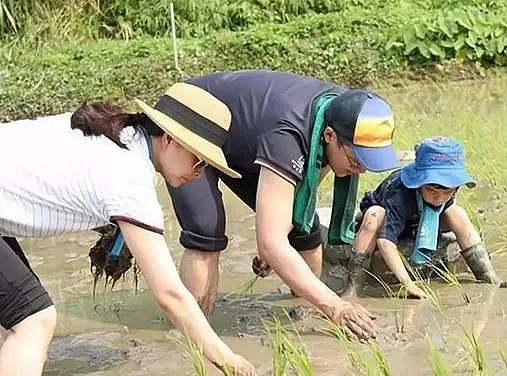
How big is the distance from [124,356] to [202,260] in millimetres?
433

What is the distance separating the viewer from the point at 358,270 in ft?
13.9

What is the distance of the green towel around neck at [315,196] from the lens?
3.51 meters

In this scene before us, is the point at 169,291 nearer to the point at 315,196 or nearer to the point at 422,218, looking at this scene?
the point at 315,196

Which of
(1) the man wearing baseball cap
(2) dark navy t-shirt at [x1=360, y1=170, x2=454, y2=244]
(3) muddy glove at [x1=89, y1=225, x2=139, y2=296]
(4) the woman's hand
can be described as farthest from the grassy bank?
(4) the woman's hand

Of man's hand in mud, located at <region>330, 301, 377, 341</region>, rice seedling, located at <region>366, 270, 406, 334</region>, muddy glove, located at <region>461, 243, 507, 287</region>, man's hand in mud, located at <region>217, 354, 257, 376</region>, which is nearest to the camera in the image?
man's hand in mud, located at <region>217, 354, 257, 376</region>

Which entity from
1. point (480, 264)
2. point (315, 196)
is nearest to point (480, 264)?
point (480, 264)

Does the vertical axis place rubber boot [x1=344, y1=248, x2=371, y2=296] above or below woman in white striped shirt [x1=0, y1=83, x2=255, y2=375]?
below

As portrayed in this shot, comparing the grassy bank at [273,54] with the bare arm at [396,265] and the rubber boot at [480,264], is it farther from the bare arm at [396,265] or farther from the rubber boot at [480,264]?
the rubber boot at [480,264]

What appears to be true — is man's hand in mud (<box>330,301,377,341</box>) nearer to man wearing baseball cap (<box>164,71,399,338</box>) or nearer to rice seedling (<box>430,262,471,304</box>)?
man wearing baseball cap (<box>164,71,399,338</box>)

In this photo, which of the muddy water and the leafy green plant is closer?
the muddy water

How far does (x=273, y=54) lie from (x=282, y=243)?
6.92 meters

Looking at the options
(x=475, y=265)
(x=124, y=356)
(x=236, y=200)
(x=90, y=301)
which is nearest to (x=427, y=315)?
(x=475, y=265)

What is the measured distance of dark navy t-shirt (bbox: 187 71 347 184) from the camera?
3473mm

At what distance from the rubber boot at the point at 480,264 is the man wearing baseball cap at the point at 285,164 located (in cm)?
59
